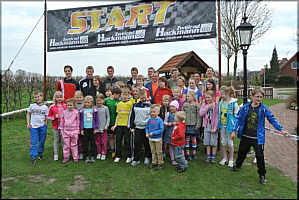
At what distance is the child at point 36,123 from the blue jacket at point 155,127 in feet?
8.20

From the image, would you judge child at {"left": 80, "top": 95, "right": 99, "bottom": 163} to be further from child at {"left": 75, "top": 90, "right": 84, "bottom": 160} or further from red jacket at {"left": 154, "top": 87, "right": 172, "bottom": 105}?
red jacket at {"left": 154, "top": 87, "right": 172, "bottom": 105}

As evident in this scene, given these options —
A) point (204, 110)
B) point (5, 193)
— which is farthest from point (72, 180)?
point (204, 110)

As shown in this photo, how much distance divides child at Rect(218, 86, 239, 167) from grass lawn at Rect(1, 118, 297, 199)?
524 millimetres

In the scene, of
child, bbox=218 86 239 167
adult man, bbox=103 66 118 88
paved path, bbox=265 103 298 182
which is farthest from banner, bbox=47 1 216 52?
paved path, bbox=265 103 298 182

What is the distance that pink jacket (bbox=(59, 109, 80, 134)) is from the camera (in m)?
5.77

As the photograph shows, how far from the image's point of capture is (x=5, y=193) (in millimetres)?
4117

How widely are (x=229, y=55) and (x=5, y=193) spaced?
75.6 ft

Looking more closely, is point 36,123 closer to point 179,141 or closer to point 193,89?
point 179,141

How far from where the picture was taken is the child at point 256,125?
4.62m

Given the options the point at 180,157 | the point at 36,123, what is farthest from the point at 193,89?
the point at 36,123

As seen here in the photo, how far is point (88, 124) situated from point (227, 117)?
3.16 metres

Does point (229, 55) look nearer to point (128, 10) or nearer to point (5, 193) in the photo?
point (128, 10)

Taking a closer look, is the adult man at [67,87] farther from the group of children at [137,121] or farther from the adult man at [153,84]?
the adult man at [153,84]

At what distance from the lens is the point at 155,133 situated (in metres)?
5.23
